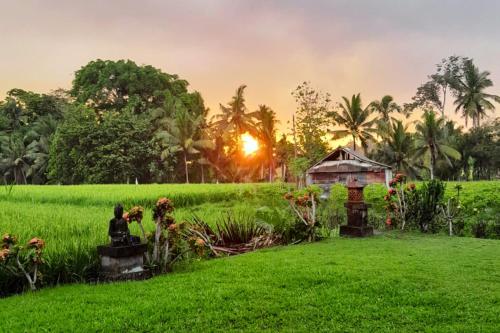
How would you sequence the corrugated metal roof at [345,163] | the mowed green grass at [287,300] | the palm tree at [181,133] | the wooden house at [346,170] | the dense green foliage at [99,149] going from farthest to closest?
the palm tree at [181,133]
the dense green foliage at [99,149]
the corrugated metal roof at [345,163]
the wooden house at [346,170]
the mowed green grass at [287,300]

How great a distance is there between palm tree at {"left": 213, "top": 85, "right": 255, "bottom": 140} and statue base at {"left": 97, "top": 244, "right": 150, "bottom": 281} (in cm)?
3706

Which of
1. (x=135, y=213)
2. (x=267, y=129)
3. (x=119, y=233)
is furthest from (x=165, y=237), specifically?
(x=267, y=129)

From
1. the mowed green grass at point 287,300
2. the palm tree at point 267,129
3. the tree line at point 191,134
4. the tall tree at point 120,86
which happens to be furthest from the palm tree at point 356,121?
the mowed green grass at point 287,300

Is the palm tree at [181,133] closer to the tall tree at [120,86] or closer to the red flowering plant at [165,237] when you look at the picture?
the tall tree at [120,86]

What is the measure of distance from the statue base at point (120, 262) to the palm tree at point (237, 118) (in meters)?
37.1

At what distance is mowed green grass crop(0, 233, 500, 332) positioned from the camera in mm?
4234

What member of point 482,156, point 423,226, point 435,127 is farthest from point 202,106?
point 423,226

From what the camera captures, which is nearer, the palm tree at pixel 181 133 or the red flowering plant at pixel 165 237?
the red flowering plant at pixel 165 237

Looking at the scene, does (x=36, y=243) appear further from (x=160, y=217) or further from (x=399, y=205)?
(x=399, y=205)

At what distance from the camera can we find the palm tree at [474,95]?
1620 inches

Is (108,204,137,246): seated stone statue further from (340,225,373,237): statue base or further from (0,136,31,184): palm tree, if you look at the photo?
(0,136,31,184): palm tree

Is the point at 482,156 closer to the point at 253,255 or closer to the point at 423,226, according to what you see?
the point at 423,226

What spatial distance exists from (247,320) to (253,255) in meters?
3.24

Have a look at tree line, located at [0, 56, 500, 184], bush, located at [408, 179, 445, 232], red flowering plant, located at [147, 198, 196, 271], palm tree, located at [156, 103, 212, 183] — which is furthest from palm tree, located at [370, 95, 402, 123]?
red flowering plant, located at [147, 198, 196, 271]
